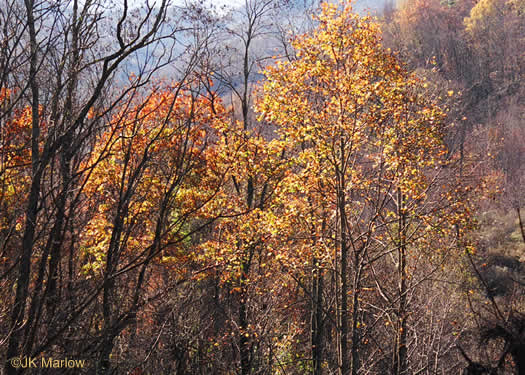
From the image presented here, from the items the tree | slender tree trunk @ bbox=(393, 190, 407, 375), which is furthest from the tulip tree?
the tree

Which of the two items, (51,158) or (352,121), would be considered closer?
(51,158)

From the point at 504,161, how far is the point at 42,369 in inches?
1809

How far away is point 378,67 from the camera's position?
8195 millimetres

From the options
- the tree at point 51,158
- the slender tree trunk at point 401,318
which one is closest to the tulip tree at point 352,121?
the slender tree trunk at point 401,318

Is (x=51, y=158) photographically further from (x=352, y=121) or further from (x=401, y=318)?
(x=401, y=318)

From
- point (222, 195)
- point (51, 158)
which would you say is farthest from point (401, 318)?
point (51, 158)

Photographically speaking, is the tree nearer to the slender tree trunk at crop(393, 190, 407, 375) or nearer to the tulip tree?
the tulip tree

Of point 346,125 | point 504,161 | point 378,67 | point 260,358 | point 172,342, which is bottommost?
point 260,358

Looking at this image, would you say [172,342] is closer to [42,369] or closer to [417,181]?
[417,181]

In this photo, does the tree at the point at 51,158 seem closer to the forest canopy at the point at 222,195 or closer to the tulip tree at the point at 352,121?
the forest canopy at the point at 222,195

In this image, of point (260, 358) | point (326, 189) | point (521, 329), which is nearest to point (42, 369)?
point (521, 329)

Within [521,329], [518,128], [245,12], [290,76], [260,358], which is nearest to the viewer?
[521,329]

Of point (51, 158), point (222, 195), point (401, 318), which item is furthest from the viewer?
point (222, 195)

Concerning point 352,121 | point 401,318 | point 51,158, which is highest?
point 352,121
